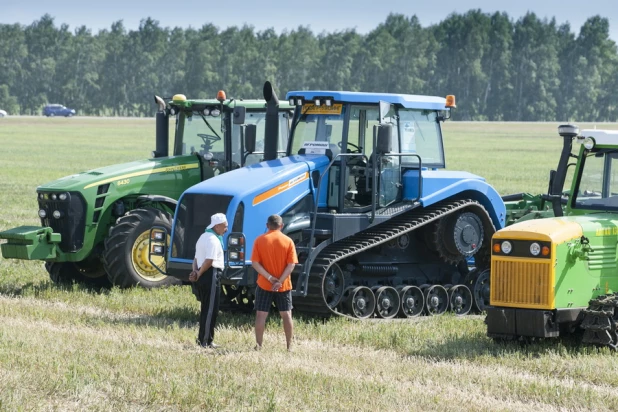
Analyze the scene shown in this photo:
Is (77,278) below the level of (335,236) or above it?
below

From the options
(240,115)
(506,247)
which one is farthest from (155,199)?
(506,247)

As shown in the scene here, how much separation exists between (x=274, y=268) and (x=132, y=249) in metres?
4.47

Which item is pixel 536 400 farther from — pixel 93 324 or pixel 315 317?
pixel 93 324

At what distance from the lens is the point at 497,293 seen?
12.2m

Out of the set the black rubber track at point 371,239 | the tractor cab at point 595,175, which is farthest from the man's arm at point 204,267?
the tractor cab at point 595,175

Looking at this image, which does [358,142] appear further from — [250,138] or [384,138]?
[250,138]

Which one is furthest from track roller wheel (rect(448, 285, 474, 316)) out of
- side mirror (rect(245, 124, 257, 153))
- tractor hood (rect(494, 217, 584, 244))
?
Result: side mirror (rect(245, 124, 257, 153))

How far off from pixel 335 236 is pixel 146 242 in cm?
332

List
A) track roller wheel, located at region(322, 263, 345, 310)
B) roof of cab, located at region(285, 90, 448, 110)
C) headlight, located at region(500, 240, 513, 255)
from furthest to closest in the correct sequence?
1. roof of cab, located at region(285, 90, 448, 110)
2. track roller wheel, located at region(322, 263, 345, 310)
3. headlight, located at region(500, 240, 513, 255)

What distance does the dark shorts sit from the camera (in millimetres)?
11883

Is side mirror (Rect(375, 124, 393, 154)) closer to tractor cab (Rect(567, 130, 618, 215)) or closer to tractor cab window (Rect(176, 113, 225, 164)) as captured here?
tractor cab (Rect(567, 130, 618, 215))

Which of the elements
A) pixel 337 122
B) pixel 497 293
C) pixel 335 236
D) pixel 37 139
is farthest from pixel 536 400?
pixel 37 139

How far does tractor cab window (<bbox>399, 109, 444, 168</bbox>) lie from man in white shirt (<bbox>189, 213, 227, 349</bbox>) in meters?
Result: 3.54

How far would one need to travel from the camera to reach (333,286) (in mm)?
13953
